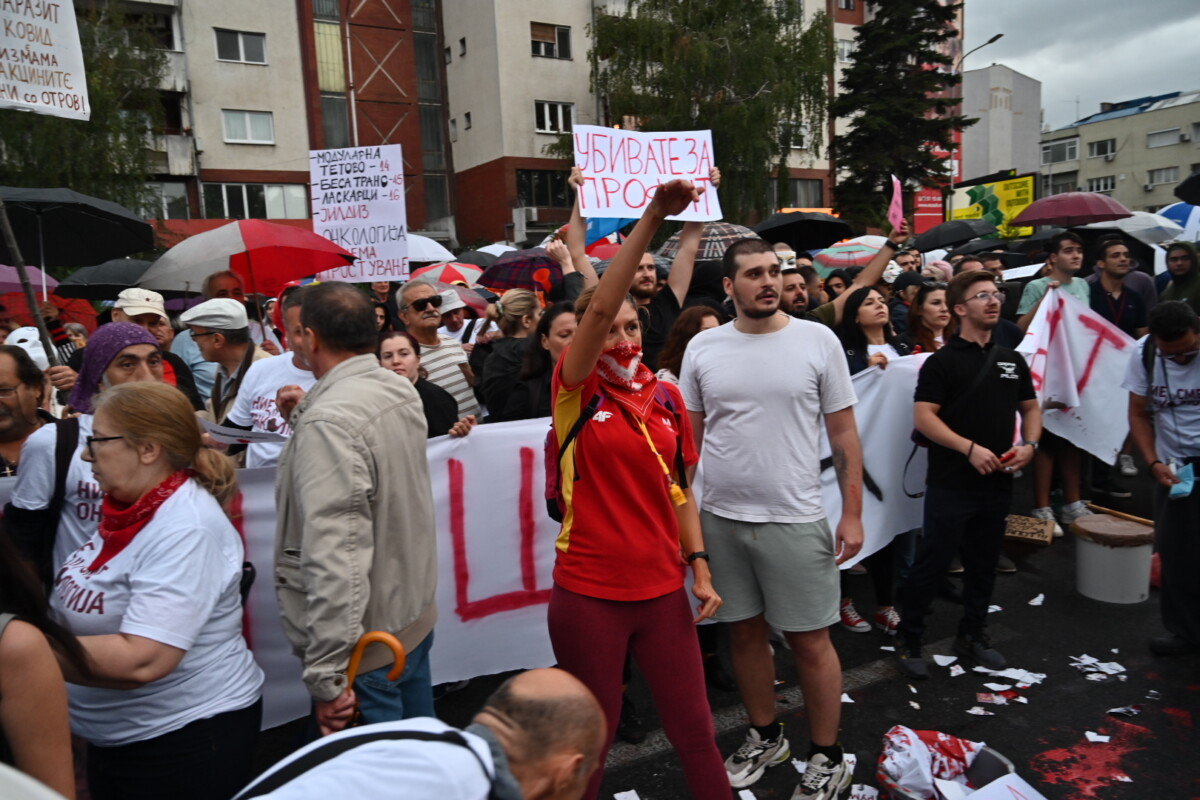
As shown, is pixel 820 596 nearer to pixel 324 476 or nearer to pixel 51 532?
pixel 324 476

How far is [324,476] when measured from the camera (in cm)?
218

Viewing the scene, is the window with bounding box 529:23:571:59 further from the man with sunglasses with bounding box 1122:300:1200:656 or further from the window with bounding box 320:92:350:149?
the man with sunglasses with bounding box 1122:300:1200:656

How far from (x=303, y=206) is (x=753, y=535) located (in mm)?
29620

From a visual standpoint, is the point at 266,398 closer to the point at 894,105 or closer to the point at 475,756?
the point at 475,756

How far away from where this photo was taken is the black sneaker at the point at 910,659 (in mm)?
3973

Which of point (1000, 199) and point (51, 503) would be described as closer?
point (51, 503)

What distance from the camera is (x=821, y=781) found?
3043 mm

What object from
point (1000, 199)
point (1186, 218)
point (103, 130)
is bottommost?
point (1186, 218)

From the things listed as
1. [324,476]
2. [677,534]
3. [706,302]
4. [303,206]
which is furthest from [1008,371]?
[303,206]

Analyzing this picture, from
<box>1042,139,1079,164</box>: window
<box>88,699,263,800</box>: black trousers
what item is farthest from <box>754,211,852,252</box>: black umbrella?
<box>1042,139,1079,164</box>: window

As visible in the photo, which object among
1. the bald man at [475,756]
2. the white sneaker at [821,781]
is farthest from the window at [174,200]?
the bald man at [475,756]

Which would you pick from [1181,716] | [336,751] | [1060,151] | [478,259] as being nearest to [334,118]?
[478,259]

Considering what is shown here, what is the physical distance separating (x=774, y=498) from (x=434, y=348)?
2385 mm

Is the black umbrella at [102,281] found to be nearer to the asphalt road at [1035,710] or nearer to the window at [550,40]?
the asphalt road at [1035,710]
